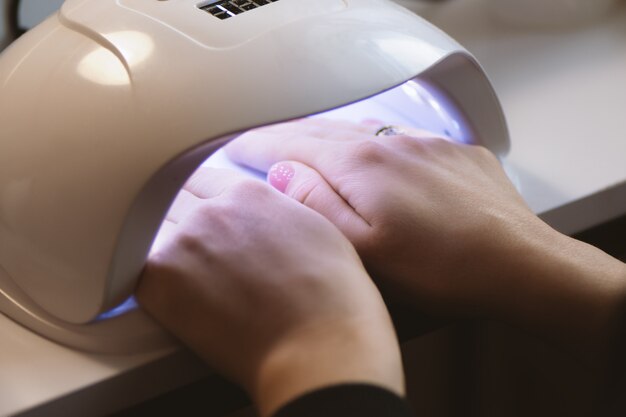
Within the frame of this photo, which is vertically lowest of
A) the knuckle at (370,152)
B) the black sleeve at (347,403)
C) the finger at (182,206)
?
the finger at (182,206)

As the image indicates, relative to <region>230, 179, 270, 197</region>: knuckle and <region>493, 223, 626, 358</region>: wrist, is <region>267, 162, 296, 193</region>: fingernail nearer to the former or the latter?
<region>230, 179, 270, 197</region>: knuckle

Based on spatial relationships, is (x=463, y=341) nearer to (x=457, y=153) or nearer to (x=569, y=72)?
(x=457, y=153)

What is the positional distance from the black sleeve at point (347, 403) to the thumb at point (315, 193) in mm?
146

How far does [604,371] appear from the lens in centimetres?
56

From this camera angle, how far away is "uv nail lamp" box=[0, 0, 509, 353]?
19.4 inches

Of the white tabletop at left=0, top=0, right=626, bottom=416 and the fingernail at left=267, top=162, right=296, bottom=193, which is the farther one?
the fingernail at left=267, top=162, right=296, bottom=193

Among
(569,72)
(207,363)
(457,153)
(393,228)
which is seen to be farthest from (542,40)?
(207,363)

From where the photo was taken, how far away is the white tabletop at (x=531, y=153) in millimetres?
527

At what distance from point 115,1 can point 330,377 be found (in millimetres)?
271

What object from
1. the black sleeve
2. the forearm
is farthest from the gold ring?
the black sleeve

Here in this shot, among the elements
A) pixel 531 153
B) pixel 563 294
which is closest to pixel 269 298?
pixel 563 294

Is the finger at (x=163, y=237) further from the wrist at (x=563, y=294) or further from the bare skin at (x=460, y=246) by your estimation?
the wrist at (x=563, y=294)

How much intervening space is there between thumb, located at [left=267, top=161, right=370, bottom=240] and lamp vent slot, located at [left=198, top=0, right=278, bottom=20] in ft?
0.40

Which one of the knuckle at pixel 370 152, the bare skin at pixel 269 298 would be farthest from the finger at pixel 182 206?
the knuckle at pixel 370 152
